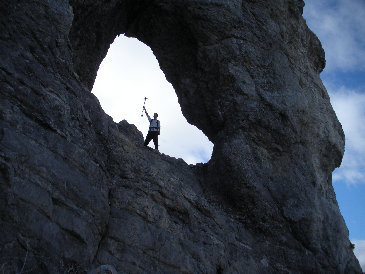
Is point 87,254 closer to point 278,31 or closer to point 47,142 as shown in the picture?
point 47,142

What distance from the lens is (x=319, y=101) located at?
1717cm

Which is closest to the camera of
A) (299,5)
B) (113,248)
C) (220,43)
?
(113,248)

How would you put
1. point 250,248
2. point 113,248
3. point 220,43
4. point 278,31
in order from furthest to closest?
point 278,31
point 220,43
point 250,248
point 113,248

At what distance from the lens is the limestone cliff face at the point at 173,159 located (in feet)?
26.7

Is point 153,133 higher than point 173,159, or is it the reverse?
point 153,133

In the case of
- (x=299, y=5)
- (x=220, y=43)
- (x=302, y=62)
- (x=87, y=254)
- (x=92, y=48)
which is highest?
(x=299, y=5)

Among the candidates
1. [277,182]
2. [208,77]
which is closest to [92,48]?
[208,77]

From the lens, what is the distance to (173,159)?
15.0m

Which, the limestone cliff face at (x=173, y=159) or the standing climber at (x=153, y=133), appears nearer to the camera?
the limestone cliff face at (x=173, y=159)

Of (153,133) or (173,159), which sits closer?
(173,159)

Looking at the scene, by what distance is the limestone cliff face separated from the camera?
8.12 metres

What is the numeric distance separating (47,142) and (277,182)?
8.56 m

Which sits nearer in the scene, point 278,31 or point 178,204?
point 178,204

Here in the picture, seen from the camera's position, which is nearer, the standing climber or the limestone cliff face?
the limestone cliff face
